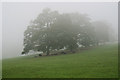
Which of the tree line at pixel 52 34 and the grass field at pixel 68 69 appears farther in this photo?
the tree line at pixel 52 34

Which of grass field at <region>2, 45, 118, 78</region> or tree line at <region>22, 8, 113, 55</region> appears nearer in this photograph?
grass field at <region>2, 45, 118, 78</region>

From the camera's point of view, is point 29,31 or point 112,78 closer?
point 112,78

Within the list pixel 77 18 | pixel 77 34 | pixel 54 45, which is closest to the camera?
pixel 54 45

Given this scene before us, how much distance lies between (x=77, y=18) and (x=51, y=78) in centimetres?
3689

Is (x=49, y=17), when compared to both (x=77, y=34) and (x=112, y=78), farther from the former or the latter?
(x=112, y=78)

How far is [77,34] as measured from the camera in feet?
141

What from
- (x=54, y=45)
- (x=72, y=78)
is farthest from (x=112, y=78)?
(x=54, y=45)

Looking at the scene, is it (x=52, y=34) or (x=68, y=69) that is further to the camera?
(x=52, y=34)

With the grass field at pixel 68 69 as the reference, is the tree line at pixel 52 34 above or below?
above

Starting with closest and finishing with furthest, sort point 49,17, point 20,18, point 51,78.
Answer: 1. point 51,78
2. point 49,17
3. point 20,18

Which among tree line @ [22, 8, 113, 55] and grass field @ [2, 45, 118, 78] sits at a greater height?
tree line @ [22, 8, 113, 55]

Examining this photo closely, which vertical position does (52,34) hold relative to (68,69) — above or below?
above

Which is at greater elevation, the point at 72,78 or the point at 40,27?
the point at 40,27

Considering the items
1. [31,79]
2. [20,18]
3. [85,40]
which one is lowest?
[31,79]
